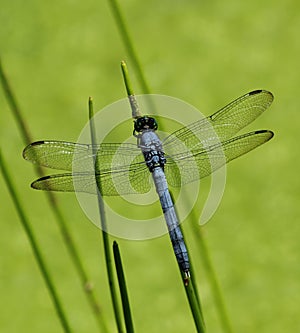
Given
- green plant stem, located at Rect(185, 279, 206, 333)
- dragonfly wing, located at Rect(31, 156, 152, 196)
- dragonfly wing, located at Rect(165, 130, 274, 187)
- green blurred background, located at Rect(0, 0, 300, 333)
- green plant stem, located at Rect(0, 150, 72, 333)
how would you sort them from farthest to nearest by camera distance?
green blurred background, located at Rect(0, 0, 300, 333)
dragonfly wing, located at Rect(165, 130, 274, 187)
dragonfly wing, located at Rect(31, 156, 152, 196)
green plant stem, located at Rect(0, 150, 72, 333)
green plant stem, located at Rect(185, 279, 206, 333)

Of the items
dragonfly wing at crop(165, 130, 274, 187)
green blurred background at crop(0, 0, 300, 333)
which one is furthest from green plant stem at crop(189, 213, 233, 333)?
green blurred background at crop(0, 0, 300, 333)

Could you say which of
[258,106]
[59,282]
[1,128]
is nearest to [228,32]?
[1,128]

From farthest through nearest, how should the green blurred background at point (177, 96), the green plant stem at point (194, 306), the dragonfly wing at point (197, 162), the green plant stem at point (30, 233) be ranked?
the green blurred background at point (177, 96)
the dragonfly wing at point (197, 162)
the green plant stem at point (30, 233)
the green plant stem at point (194, 306)

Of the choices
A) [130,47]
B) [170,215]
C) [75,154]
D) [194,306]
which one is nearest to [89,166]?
[75,154]

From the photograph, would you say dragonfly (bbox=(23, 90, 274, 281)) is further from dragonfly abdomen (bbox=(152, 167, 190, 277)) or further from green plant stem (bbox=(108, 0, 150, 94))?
Answer: green plant stem (bbox=(108, 0, 150, 94))

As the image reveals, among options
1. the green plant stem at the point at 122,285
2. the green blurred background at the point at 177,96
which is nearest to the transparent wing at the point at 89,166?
the green plant stem at the point at 122,285

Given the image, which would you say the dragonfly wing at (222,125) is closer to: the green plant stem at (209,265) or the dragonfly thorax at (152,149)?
the dragonfly thorax at (152,149)

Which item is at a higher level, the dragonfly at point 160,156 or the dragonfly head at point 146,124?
the dragonfly head at point 146,124
